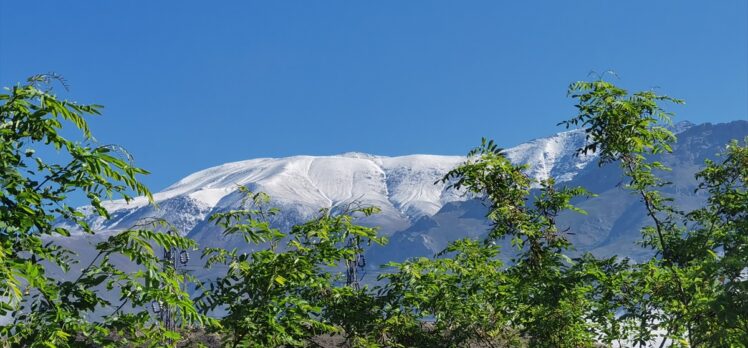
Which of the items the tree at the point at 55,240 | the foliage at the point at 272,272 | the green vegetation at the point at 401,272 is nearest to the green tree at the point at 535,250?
the green vegetation at the point at 401,272

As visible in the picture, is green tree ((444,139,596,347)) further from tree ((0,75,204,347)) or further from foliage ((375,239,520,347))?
tree ((0,75,204,347))

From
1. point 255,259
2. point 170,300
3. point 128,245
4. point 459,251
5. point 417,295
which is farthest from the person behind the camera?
point 459,251

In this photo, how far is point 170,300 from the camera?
6512mm

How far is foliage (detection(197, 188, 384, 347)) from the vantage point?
879cm

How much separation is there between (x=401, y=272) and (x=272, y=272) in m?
3.34

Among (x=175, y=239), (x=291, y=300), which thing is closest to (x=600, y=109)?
(x=291, y=300)

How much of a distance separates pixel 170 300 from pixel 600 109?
713 centimetres

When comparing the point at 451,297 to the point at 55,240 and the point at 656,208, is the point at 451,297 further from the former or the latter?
the point at 55,240

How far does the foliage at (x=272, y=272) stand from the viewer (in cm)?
879

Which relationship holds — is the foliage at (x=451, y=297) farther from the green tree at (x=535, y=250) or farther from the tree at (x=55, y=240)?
the tree at (x=55, y=240)

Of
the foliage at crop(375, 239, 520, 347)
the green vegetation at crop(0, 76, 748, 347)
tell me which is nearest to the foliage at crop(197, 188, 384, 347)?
the green vegetation at crop(0, 76, 748, 347)

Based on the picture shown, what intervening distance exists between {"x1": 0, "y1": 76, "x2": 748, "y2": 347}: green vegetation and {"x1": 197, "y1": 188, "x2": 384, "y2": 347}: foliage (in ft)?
0.08

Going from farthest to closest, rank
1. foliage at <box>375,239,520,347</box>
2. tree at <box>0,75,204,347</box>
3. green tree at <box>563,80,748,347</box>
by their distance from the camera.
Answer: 1. foliage at <box>375,239,520,347</box>
2. green tree at <box>563,80,748,347</box>
3. tree at <box>0,75,204,347</box>

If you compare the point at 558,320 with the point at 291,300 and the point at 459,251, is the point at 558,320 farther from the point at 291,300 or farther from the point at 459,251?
the point at 291,300
